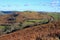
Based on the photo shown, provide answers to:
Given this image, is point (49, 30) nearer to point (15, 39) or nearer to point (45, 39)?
point (45, 39)

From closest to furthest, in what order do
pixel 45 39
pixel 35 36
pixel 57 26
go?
pixel 45 39, pixel 35 36, pixel 57 26

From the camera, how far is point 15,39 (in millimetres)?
12555

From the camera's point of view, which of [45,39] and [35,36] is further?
[35,36]

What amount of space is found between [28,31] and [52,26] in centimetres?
220

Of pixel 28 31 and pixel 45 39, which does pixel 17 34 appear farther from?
pixel 45 39

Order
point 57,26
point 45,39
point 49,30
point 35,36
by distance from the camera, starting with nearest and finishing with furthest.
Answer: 1. point 45,39
2. point 35,36
3. point 49,30
4. point 57,26

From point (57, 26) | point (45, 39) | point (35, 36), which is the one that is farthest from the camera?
point (57, 26)

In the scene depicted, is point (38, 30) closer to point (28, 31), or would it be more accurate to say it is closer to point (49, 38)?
point (28, 31)

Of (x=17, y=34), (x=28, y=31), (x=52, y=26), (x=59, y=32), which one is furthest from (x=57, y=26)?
(x=17, y=34)

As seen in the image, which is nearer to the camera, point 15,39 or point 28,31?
point 15,39

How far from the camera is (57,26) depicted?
14.8 m

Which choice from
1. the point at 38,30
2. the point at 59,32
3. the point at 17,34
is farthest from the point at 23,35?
the point at 59,32

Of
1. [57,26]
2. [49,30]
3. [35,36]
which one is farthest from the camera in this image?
[57,26]

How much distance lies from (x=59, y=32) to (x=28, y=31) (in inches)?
97.7
